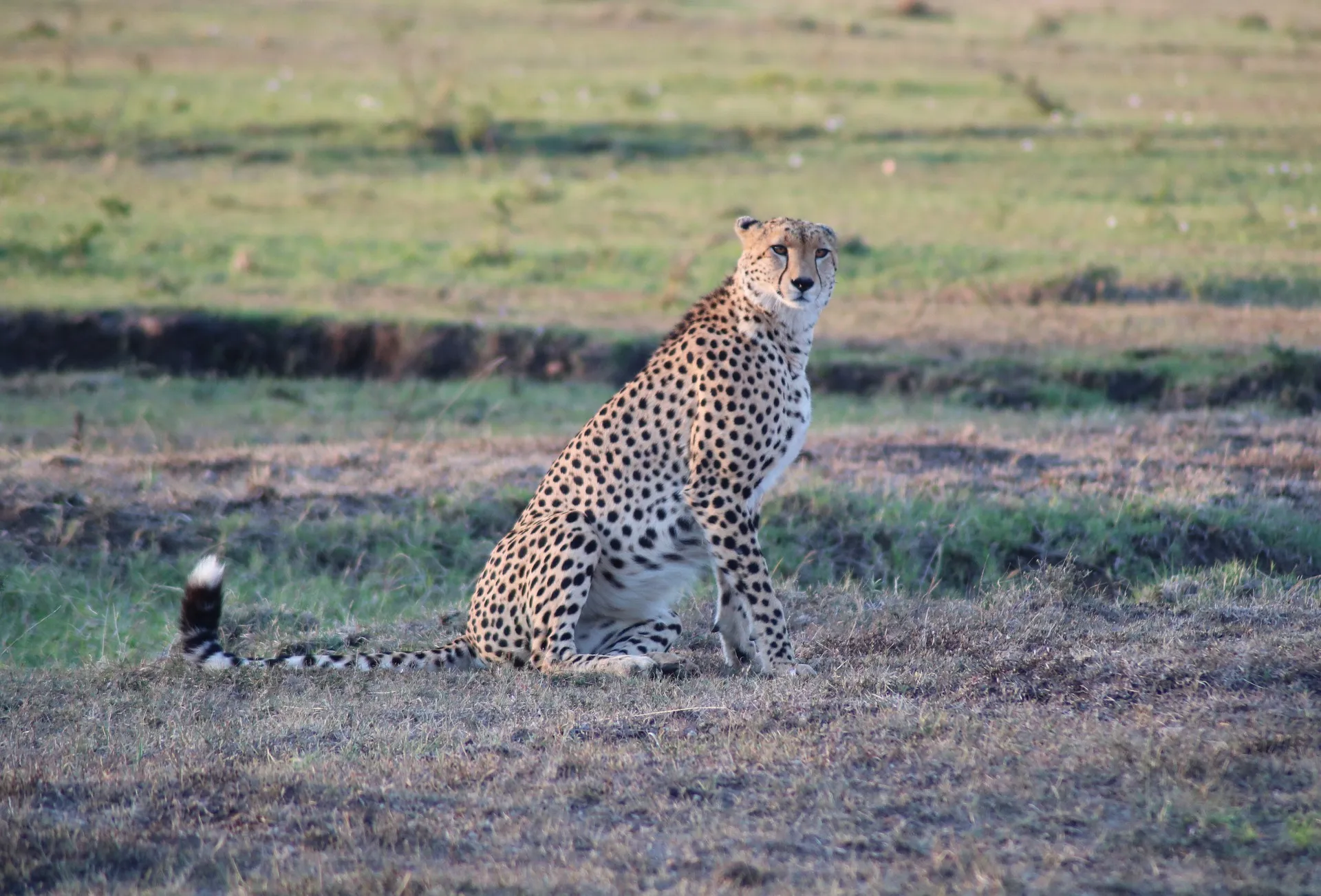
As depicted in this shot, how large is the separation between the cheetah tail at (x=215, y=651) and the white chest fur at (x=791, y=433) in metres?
1.38

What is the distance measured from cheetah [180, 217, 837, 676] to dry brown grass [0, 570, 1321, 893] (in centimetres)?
25

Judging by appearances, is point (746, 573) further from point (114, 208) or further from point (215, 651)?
point (114, 208)

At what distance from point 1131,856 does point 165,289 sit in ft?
33.5

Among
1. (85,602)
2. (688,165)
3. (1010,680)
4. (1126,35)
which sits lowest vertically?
(85,602)

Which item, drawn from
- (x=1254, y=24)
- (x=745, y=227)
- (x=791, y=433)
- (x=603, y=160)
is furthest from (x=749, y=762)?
(x=1254, y=24)

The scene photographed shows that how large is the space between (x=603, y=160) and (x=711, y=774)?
46.5ft

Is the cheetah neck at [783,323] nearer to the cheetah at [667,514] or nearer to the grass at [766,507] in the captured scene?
the cheetah at [667,514]

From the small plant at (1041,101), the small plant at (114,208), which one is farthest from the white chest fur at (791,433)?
the small plant at (1041,101)

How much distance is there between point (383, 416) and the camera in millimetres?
10094

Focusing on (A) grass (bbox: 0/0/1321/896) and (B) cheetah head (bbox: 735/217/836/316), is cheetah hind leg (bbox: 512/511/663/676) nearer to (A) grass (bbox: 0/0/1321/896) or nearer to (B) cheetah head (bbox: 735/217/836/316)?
(A) grass (bbox: 0/0/1321/896)

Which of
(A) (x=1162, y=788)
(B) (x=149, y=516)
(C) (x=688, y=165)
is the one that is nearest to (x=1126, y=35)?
(C) (x=688, y=165)

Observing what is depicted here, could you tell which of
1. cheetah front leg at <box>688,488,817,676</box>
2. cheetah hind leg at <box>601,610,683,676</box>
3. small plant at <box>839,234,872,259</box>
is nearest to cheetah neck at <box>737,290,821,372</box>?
cheetah front leg at <box>688,488,817,676</box>

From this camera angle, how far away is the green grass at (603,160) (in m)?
13.0

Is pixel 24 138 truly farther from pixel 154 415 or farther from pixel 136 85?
pixel 154 415
